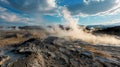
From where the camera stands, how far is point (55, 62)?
17.5 m

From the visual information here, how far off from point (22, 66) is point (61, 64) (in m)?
3.49

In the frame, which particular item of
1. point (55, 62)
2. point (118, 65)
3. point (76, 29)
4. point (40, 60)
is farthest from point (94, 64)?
point (76, 29)

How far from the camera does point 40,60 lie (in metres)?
18.1

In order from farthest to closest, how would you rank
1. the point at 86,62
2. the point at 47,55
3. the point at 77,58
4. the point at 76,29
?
1. the point at 76,29
2. the point at 47,55
3. the point at 77,58
4. the point at 86,62

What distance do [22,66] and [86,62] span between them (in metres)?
5.96

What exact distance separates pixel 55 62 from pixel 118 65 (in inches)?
227

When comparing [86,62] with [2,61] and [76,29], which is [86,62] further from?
[76,29]

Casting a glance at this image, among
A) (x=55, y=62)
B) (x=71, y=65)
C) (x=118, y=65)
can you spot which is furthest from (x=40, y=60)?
(x=118, y=65)

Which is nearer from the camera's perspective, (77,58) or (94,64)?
(94,64)

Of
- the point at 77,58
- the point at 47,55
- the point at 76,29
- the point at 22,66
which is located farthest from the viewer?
the point at 76,29

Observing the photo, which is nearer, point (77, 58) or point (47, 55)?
point (77, 58)

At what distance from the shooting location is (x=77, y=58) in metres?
19.0

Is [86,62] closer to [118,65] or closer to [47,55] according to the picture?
[118,65]

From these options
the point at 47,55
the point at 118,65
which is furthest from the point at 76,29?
the point at 118,65
